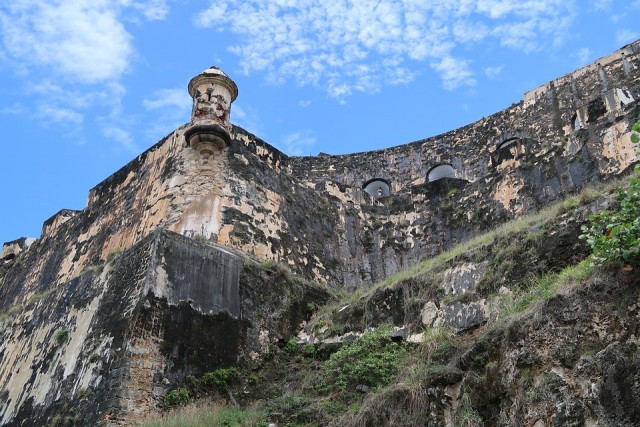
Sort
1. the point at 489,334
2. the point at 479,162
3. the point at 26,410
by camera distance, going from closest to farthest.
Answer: the point at 489,334
the point at 26,410
the point at 479,162

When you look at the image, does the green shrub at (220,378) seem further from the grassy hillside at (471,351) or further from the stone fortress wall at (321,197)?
the stone fortress wall at (321,197)

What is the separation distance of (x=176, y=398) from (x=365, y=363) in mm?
3114

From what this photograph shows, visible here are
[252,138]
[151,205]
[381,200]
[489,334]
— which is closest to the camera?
[489,334]

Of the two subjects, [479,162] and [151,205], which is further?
[479,162]

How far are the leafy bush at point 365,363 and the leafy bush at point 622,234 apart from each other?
335 centimetres

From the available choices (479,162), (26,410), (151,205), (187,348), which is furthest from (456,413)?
(479,162)

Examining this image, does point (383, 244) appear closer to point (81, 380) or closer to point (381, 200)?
point (381, 200)

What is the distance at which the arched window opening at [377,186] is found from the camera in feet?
76.6

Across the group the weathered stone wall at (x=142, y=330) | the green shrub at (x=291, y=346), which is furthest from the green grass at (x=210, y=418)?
the green shrub at (x=291, y=346)

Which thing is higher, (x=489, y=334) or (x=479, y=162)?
(x=479, y=162)

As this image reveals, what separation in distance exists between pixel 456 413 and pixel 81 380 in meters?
6.59

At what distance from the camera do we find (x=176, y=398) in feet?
35.3

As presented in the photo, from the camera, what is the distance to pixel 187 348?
1145cm

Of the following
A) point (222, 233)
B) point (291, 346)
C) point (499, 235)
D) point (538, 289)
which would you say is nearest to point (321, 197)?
point (222, 233)
